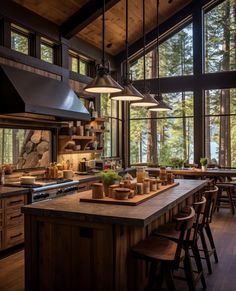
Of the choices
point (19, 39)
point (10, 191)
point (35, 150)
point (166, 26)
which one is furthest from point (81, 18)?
point (10, 191)

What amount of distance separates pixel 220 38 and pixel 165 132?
2.77 metres

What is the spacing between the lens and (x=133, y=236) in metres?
2.99

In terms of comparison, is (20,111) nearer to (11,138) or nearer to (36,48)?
(11,138)

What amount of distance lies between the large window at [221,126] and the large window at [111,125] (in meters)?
2.32

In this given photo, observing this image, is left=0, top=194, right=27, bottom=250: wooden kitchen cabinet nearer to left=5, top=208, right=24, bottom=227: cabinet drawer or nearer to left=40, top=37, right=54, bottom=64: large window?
left=5, top=208, right=24, bottom=227: cabinet drawer

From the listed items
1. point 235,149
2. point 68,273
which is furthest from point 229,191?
point 68,273

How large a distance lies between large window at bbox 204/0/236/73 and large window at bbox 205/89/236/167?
2.21ft

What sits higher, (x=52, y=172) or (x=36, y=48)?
(x=36, y=48)

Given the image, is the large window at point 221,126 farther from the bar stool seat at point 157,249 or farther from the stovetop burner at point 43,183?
the bar stool seat at point 157,249

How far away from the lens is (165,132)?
905cm

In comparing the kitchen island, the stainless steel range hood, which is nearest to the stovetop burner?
the stainless steel range hood

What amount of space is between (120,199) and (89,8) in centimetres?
453

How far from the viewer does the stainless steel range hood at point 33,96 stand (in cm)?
448

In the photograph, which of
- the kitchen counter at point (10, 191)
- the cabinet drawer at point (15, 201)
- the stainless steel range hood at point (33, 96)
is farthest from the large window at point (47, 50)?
the cabinet drawer at point (15, 201)
